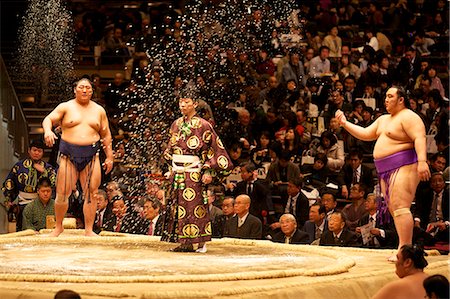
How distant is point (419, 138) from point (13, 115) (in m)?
4.70

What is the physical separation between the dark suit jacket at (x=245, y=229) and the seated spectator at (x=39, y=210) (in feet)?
4.06

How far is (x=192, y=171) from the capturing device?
6027mm

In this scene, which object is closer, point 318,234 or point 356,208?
point 318,234

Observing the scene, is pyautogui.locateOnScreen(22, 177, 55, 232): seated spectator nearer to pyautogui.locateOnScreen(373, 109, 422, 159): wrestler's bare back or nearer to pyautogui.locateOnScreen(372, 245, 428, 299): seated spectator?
pyautogui.locateOnScreen(373, 109, 422, 159): wrestler's bare back

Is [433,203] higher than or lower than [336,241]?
higher

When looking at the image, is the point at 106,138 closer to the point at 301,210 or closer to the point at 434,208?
the point at 301,210

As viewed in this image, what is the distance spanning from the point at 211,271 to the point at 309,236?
1.73 m

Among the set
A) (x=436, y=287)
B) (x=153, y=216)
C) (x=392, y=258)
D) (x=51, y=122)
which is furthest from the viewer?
(x=153, y=216)

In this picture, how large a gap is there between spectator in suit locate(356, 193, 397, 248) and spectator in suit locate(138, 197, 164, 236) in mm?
1331

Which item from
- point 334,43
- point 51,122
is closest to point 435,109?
point 334,43

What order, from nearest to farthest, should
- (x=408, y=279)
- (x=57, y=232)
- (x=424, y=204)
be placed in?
(x=408, y=279), (x=57, y=232), (x=424, y=204)

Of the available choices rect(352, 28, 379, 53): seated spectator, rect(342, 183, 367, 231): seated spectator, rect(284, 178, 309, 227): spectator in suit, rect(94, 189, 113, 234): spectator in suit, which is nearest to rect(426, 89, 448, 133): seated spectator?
rect(352, 28, 379, 53): seated spectator

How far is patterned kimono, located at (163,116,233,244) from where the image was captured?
5996mm

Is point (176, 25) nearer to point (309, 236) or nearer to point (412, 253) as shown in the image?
point (309, 236)
